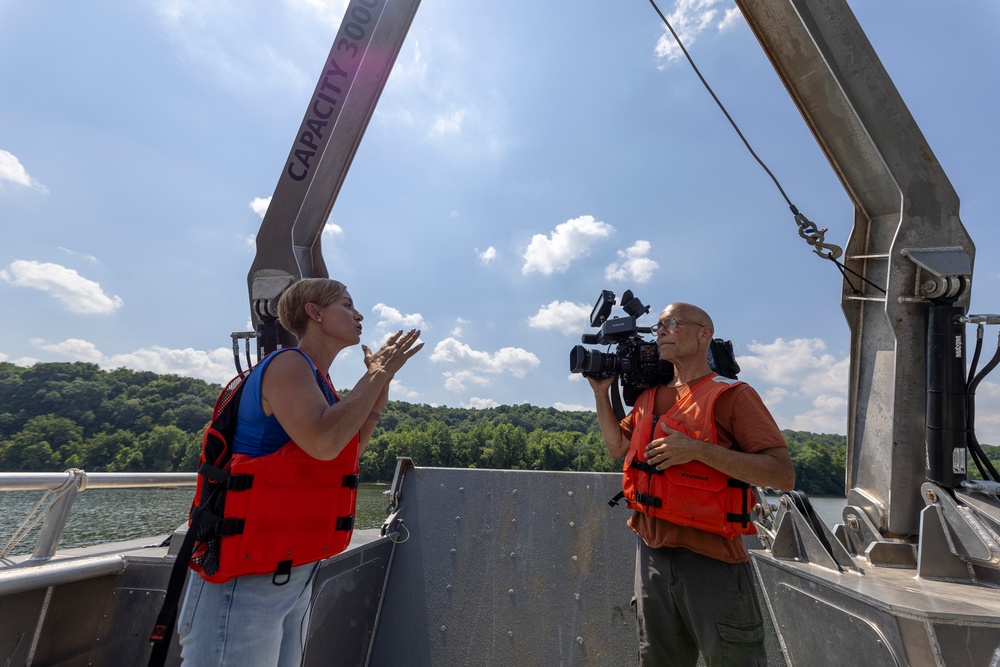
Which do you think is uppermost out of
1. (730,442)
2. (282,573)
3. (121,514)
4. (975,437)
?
(975,437)

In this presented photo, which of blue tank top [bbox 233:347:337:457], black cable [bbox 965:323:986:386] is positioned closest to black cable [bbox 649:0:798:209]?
black cable [bbox 965:323:986:386]

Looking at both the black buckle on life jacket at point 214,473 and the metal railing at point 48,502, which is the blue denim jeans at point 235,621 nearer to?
the black buckle on life jacket at point 214,473

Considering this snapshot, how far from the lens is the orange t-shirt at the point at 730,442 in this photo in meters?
1.64

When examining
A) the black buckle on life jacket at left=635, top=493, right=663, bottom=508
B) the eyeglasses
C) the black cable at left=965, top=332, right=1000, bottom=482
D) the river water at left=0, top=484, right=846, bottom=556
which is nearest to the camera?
the black buckle on life jacket at left=635, top=493, right=663, bottom=508

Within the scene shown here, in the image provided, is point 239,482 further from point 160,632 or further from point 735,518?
point 735,518

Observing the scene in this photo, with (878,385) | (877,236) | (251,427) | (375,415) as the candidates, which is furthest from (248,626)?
(877,236)

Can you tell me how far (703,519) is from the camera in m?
1.64

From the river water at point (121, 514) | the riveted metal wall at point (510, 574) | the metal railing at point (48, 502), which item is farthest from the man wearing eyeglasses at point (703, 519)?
the river water at point (121, 514)

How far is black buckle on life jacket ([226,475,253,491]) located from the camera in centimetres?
130

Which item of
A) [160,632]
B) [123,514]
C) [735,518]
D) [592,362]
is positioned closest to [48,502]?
[160,632]

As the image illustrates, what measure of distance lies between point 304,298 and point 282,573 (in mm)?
794

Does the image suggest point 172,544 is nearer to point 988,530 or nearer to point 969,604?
point 969,604

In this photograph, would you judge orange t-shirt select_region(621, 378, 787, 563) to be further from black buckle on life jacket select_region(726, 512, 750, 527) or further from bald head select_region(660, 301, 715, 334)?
bald head select_region(660, 301, 715, 334)

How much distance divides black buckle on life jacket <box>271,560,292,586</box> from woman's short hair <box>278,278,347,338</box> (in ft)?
2.21
